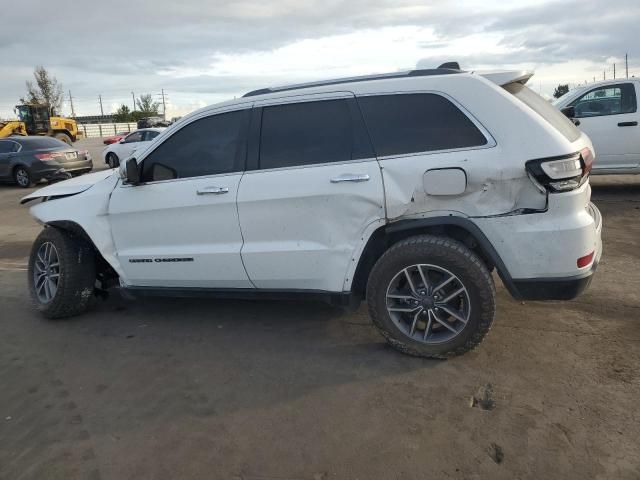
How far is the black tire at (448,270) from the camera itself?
3455 mm

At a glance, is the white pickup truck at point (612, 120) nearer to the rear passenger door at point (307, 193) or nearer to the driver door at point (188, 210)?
the rear passenger door at point (307, 193)

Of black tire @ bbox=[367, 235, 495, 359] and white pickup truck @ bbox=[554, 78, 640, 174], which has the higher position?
white pickup truck @ bbox=[554, 78, 640, 174]

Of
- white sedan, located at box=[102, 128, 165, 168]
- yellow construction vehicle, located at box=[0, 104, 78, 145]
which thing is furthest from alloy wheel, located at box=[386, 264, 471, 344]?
yellow construction vehicle, located at box=[0, 104, 78, 145]

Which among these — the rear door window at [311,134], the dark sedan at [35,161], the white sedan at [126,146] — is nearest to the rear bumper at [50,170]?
the dark sedan at [35,161]

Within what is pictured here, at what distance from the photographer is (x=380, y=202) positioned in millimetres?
3574

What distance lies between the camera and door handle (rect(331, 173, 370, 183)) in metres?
3.60

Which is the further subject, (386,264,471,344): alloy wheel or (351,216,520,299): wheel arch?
(386,264,471,344): alloy wheel

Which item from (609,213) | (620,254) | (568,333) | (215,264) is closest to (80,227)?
(215,264)

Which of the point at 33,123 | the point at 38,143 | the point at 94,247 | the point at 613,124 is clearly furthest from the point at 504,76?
the point at 33,123

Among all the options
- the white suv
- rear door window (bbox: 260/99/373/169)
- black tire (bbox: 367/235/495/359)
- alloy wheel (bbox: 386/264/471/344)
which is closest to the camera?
the white suv

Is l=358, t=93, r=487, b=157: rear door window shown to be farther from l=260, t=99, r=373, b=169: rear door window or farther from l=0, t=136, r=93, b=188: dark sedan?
l=0, t=136, r=93, b=188: dark sedan

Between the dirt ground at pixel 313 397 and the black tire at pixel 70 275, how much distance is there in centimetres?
15

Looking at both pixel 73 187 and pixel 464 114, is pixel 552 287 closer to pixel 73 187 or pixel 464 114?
pixel 464 114

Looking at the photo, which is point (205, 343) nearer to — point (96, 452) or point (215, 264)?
point (215, 264)
